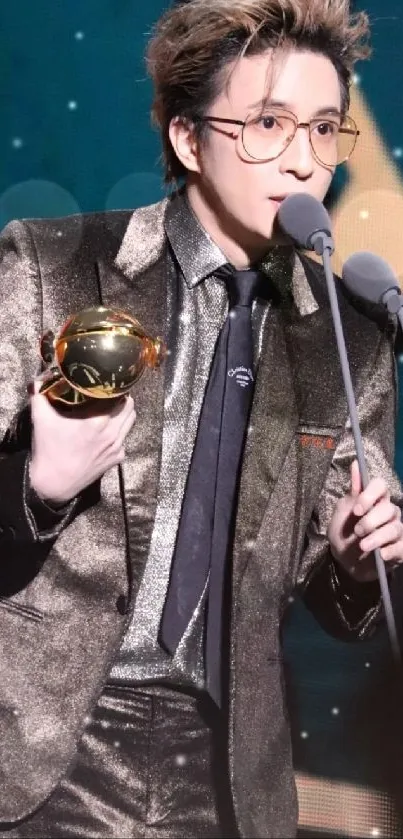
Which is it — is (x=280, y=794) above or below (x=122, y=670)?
below

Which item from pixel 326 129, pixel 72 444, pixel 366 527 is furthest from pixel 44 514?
pixel 326 129

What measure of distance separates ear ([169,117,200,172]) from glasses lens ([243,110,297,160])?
11 cm

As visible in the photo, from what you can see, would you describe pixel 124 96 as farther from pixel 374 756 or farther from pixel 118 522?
pixel 374 756

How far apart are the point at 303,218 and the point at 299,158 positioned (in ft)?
0.48

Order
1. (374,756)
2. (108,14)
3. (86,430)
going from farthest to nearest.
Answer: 1. (108,14)
2. (374,756)
3. (86,430)

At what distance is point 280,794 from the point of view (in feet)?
4.46

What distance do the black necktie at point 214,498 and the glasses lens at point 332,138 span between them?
7.4 inches

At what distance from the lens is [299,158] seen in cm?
131

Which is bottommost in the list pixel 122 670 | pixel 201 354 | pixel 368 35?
pixel 122 670

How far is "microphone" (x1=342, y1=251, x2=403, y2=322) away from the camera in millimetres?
1138

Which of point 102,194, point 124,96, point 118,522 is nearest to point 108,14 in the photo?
point 124,96

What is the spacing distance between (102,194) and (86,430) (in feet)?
1.90

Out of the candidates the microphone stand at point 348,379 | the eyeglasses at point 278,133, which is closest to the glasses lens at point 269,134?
the eyeglasses at point 278,133

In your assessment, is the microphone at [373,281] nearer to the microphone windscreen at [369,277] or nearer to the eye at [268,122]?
the microphone windscreen at [369,277]
